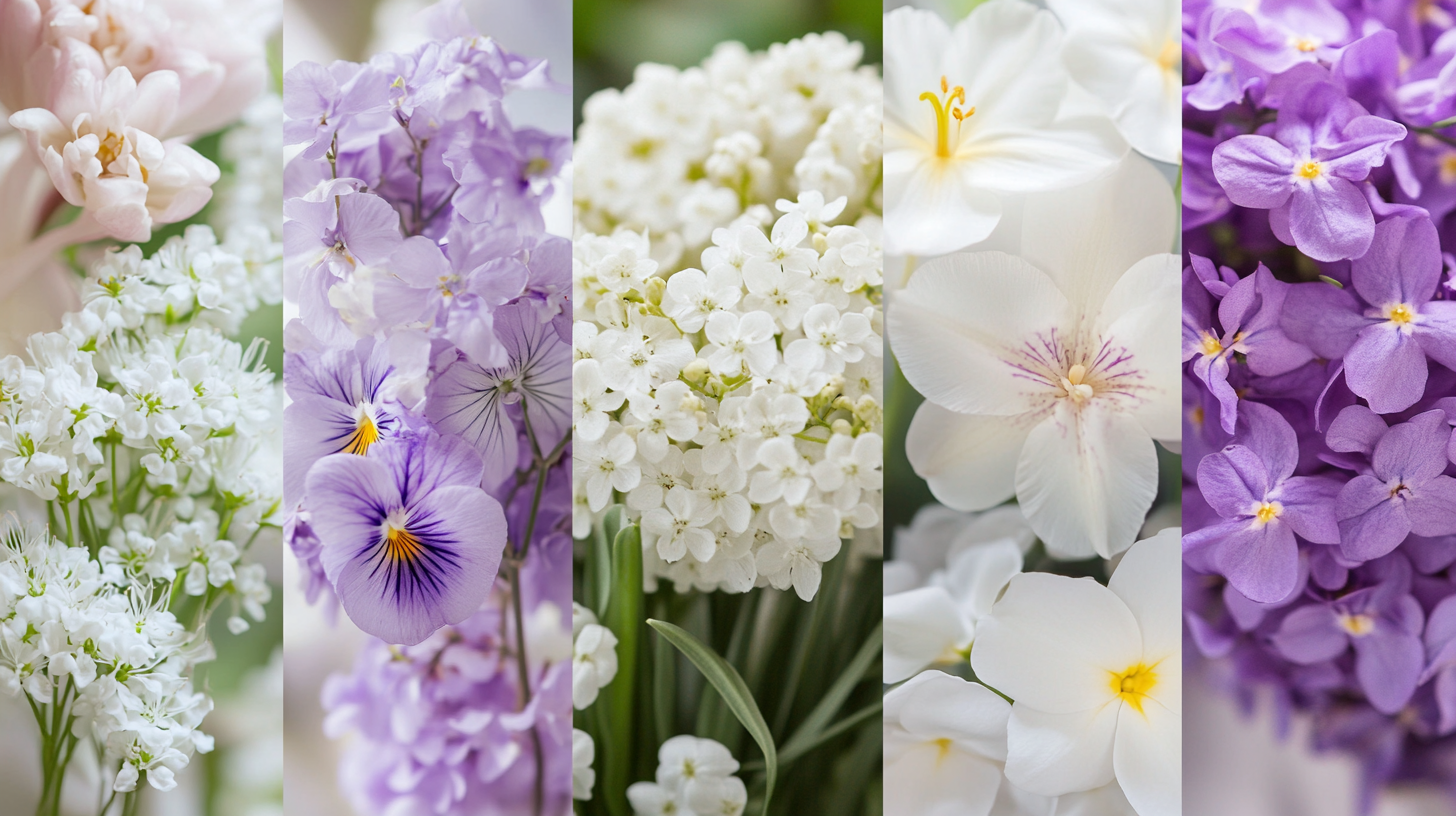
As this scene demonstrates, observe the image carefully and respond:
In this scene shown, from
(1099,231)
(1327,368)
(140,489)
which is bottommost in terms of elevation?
(140,489)

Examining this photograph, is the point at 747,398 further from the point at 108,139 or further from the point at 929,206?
the point at 108,139

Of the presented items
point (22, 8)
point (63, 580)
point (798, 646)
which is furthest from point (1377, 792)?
point (22, 8)

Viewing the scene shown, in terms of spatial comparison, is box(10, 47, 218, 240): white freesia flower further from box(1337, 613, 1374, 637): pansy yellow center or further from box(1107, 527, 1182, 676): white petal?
box(1337, 613, 1374, 637): pansy yellow center

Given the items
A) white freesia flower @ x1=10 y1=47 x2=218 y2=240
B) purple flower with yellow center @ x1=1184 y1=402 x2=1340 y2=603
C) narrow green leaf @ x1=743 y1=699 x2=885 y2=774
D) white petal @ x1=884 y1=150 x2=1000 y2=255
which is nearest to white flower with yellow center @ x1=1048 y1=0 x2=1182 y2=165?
white petal @ x1=884 y1=150 x2=1000 y2=255

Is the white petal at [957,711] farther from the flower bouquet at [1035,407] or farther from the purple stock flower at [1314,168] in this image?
the purple stock flower at [1314,168]

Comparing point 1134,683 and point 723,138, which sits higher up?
point 723,138

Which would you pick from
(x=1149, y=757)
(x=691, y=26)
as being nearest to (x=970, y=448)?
(x=1149, y=757)

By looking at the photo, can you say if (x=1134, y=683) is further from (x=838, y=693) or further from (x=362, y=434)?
(x=362, y=434)
